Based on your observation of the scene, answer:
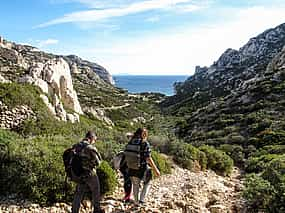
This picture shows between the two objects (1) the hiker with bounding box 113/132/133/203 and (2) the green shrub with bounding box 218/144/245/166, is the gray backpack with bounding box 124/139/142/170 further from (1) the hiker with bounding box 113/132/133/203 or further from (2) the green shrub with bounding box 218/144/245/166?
(2) the green shrub with bounding box 218/144/245/166

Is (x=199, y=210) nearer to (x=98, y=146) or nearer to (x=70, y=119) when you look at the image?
(x=98, y=146)

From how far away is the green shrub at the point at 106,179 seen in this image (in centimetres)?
962

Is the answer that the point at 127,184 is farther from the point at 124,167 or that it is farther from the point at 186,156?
the point at 186,156

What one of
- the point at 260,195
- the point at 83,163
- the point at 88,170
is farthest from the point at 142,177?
the point at 260,195

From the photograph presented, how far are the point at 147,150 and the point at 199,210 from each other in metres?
2.11

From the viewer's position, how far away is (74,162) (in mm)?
7500

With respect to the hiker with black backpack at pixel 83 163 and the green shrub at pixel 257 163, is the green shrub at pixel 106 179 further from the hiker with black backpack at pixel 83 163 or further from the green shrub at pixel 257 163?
the green shrub at pixel 257 163

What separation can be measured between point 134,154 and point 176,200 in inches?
80.9

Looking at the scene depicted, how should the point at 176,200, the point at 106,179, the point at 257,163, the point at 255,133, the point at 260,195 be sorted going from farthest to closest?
the point at 255,133 < the point at 257,163 < the point at 260,195 < the point at 176,200 < the point at 106,179

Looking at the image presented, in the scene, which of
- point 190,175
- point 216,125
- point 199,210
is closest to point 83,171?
point 199,210

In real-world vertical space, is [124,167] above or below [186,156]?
above

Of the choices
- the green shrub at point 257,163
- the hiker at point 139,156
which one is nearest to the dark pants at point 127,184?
the hiker at point 139,156

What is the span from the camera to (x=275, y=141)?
2117 centimetres

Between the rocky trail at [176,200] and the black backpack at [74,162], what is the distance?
1428 mm
